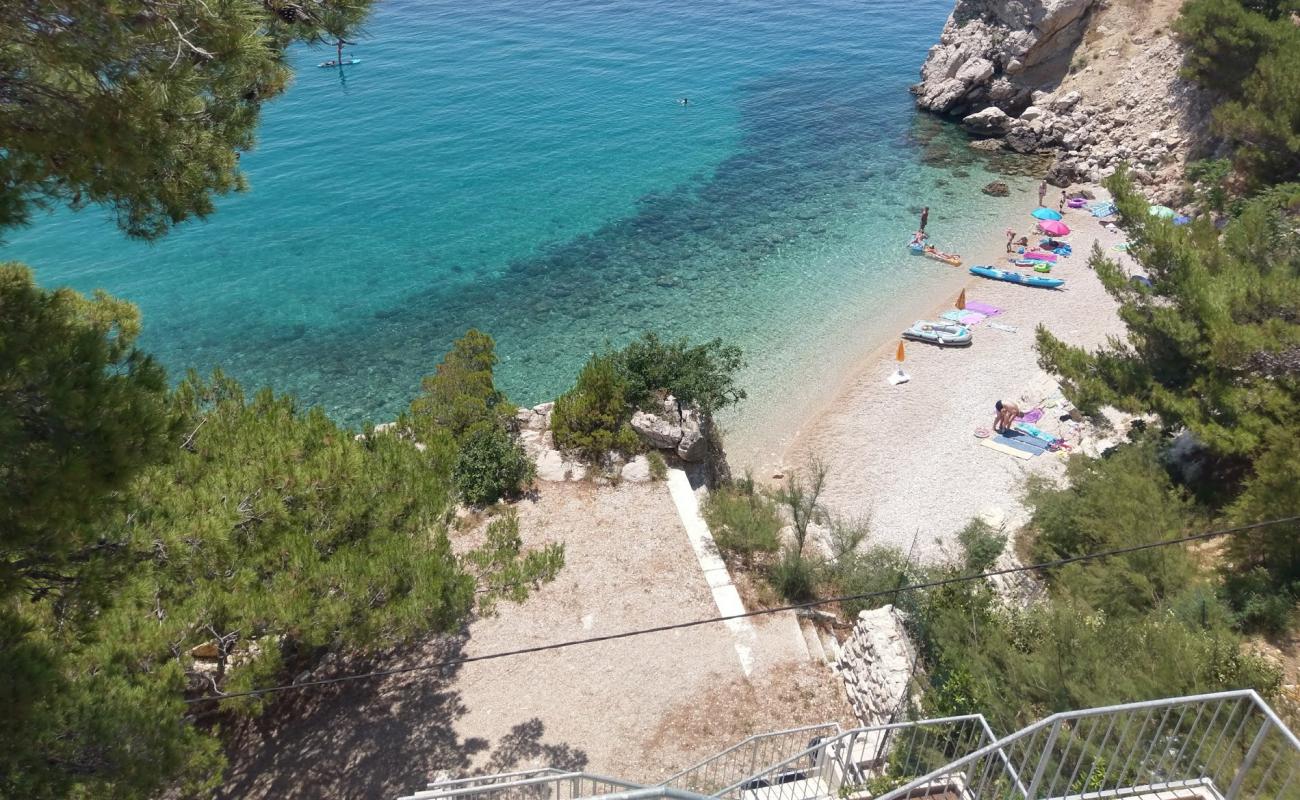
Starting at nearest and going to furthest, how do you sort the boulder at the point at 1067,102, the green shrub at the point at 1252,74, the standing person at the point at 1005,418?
1. the standing person at the point at 1005,418
2. the green shrub at the point at 1252,74
3. the boulder at the point at 1067,102

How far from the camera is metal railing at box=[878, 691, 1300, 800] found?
6203 mm

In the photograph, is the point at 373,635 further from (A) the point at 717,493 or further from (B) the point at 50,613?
(A) the point at 717,493

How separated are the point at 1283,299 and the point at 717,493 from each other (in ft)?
32.0

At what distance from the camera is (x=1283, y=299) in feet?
36.9

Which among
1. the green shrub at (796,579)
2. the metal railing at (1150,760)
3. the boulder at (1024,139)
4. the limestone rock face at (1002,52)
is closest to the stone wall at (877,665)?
the green shrub at (796,579)

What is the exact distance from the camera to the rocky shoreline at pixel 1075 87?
1126 inches

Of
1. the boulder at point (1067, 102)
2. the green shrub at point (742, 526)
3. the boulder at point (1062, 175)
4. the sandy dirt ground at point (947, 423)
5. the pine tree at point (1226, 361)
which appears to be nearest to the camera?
the pine tree at point (1226, 361)

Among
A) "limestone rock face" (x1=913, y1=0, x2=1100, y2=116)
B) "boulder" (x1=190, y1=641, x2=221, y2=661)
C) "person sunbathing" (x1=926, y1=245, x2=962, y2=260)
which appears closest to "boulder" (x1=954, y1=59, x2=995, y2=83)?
"limestone rock face" (x1=913, y1=0, x2=1100, y2=116)

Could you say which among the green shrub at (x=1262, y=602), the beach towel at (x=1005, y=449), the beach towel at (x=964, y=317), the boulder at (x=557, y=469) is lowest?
the beach towel at (x=1005, y=449)

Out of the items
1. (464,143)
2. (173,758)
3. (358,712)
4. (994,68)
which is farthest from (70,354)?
(994,68)

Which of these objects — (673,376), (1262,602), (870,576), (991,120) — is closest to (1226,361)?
(1262,602)

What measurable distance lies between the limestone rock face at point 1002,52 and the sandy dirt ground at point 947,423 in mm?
14860

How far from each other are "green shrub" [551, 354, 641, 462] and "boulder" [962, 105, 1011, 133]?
2894 centimetres

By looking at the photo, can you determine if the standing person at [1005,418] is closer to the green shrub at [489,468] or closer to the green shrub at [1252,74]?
the green shrub at [489,468]
